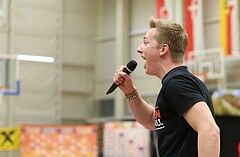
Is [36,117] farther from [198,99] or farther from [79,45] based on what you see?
[198,99]

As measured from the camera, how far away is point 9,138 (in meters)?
12.3

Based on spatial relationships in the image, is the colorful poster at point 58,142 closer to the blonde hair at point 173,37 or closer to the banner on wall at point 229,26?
the banner on wall at point 229,26

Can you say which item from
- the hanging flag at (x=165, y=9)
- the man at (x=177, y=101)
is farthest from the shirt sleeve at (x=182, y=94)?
the hanging flag at (x=165, y=9)

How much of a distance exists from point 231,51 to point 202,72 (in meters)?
0.86

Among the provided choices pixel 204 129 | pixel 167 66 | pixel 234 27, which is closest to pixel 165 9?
pixel 234 27

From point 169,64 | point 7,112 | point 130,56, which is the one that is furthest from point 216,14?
point 169,64

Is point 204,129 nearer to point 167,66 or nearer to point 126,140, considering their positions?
point 167,66

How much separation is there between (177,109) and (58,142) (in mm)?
10405

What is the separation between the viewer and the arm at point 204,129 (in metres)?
2.45

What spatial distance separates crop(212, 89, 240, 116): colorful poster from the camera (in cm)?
1034

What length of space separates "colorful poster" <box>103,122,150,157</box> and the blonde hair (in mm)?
9545

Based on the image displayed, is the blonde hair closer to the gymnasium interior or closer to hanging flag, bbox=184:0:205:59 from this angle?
the gymnasium interior

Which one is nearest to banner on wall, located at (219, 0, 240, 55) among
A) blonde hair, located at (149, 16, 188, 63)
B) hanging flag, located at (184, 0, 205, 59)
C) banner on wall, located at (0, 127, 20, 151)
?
hanging flag, located at (184, 0, 205, 59)

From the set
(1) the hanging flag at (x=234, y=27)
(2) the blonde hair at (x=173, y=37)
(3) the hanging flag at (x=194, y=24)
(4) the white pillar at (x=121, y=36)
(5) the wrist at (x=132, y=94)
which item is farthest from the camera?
(4) the white pillar at (x=121, y=36)
